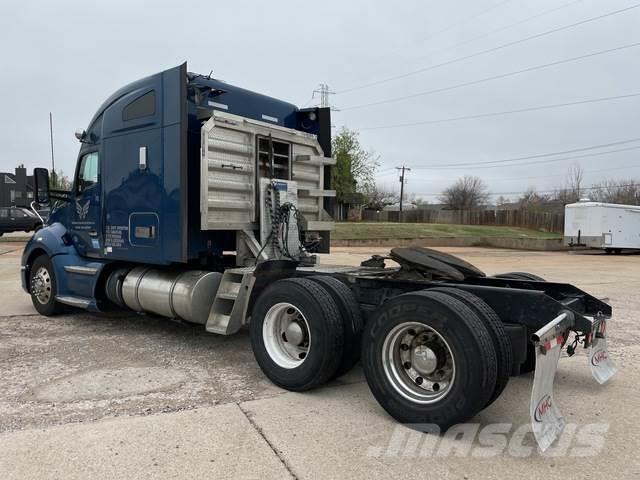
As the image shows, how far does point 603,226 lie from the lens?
26938 mm

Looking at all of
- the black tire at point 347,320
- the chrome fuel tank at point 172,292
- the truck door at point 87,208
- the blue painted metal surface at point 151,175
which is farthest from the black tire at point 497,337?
the truck door at point 87,208

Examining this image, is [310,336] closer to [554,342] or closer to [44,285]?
[554,342]

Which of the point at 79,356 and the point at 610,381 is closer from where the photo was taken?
the point at 610,381

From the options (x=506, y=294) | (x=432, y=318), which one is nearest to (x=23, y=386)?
(x=432, y=318)

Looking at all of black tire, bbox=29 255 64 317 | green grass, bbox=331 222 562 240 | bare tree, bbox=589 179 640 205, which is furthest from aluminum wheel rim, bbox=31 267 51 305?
bare tree, bbox=589 179 640 205

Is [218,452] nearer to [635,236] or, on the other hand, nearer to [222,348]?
[222,348]

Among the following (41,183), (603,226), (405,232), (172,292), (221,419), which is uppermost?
(41,183)

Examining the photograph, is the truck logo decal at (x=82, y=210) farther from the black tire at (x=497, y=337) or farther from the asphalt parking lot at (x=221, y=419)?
the black tire at (x=497, y=337)

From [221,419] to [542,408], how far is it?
231cm

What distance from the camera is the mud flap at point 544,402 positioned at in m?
3.41

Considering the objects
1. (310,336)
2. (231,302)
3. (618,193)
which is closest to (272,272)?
(231,302)

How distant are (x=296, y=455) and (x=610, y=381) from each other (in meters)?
3.41

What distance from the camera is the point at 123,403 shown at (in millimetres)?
4410

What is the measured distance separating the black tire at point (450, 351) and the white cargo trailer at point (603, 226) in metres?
26.7
